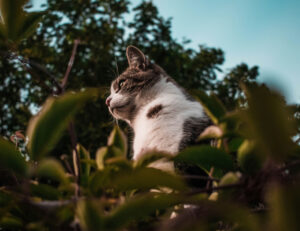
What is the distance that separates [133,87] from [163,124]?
613mm

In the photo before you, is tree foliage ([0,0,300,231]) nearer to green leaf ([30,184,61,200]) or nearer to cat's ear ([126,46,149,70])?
green leaf ([30,184,61,200])

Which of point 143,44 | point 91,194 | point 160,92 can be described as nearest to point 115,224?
point 91,194

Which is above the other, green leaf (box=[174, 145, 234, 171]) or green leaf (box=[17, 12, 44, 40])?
green leaf (box=[17, 12, 44, 40])

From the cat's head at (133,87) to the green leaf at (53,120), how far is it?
170 centimetres

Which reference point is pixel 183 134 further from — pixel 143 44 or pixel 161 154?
pixel 143 44

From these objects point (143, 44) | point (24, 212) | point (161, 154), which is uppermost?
point (143, 44)

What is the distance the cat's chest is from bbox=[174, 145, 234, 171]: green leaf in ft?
3.34

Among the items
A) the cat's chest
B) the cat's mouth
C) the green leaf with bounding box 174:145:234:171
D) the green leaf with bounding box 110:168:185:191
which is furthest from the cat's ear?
the green leaf with bounding box 110:168:185:191

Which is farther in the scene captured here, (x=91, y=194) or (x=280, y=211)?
(x=91, y=194)

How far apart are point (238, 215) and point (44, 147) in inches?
12.1

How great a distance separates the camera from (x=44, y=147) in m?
0.50

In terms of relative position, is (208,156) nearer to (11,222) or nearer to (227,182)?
(227,182)

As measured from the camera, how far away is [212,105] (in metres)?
0.58

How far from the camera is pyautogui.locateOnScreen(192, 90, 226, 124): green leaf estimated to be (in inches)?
22.5
